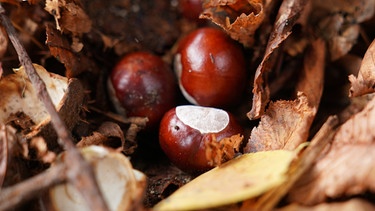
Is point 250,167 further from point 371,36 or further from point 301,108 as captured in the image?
point 371,36

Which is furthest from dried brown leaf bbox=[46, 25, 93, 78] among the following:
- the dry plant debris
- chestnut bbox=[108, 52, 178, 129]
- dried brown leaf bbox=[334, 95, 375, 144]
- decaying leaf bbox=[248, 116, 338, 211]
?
dried brown leaf bbox=[334, 95, 375, 144]

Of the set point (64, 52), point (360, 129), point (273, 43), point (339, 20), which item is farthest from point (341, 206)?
point (64, 52)

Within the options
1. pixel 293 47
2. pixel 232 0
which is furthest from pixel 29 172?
pixel 293 47

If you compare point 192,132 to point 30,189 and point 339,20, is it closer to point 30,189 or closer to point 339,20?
point 30,189

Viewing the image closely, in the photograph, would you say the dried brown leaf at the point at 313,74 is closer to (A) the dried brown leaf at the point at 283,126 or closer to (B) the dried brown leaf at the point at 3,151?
(A) the dried brown leaf at the point at 283,126

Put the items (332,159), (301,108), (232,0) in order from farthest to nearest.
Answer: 1. (232,0)
2. (301,108)
3. (332,159)

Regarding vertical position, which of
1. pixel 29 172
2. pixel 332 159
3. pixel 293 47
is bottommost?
pixel 29 172
